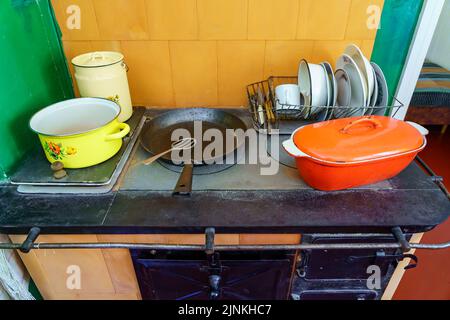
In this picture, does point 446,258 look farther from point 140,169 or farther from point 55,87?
point 55,87

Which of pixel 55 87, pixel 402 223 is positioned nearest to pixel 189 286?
pixel 402 223

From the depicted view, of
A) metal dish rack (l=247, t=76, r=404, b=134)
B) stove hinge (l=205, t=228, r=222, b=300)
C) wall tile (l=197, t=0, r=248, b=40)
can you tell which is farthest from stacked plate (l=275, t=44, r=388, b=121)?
stove hinge (l=205, t=228, r=222, b=300)

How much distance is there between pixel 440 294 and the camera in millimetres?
1351

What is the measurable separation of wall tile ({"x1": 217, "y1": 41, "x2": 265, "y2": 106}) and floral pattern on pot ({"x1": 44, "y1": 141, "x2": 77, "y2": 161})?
57cm

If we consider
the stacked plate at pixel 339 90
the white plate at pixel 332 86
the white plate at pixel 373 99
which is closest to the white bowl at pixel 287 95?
the stacked plate at pixel 339 90

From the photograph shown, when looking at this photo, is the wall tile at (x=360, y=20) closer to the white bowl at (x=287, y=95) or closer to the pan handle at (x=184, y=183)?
the white bowl at (x=287, y=95)

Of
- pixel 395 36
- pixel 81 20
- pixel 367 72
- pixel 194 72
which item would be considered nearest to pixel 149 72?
pixel 194 72

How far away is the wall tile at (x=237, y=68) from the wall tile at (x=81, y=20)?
42cm

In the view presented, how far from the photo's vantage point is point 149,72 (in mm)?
1113

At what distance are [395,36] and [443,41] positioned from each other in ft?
6.21

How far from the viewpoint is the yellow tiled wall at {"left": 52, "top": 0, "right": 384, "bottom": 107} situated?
100cm

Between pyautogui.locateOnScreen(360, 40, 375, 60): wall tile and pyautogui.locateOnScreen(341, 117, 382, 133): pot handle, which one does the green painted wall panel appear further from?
pyautogui.locateOnScreen(360, 40, 375, 60): wall tile

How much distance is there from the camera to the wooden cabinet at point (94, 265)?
0.75 meters

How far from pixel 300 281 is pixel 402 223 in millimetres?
314
